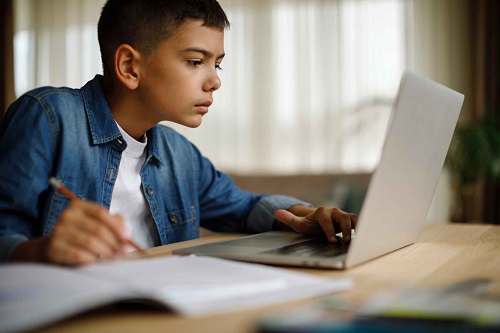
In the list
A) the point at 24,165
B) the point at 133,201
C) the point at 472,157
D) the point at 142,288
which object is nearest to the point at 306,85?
the point at 472,157

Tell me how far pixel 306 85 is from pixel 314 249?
136 inches

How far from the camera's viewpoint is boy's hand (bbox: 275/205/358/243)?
3.46 feet

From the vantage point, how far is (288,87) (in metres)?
4.37

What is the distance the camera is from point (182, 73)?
4.24 feet

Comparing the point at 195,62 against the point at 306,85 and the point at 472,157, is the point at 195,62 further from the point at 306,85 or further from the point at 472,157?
the point at 306,85

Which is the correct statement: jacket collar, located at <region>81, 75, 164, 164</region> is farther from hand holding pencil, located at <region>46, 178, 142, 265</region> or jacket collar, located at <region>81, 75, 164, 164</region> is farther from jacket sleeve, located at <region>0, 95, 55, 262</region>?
hand holding pencil, located at <region>46, 178, 142, 265</region>

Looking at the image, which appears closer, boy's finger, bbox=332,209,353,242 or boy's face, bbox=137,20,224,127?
boy's finger, bbox=332,209,353,242

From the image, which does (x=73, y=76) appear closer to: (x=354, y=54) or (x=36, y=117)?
(x=354, y=54)

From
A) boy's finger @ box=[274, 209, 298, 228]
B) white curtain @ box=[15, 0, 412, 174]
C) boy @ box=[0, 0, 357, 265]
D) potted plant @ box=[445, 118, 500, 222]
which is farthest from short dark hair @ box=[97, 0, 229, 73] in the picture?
white curtain @ box=[15, 0, 412, 174]

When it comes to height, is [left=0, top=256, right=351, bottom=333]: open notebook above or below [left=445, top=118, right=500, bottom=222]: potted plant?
above

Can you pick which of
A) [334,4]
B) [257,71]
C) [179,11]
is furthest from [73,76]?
[179,11]

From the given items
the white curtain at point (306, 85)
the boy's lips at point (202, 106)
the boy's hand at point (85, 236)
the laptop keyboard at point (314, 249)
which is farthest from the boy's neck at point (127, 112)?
the white curtain at point (306, 85)

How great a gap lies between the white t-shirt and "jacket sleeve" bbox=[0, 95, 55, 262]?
0.22 m

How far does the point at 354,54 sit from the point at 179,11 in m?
3.05
